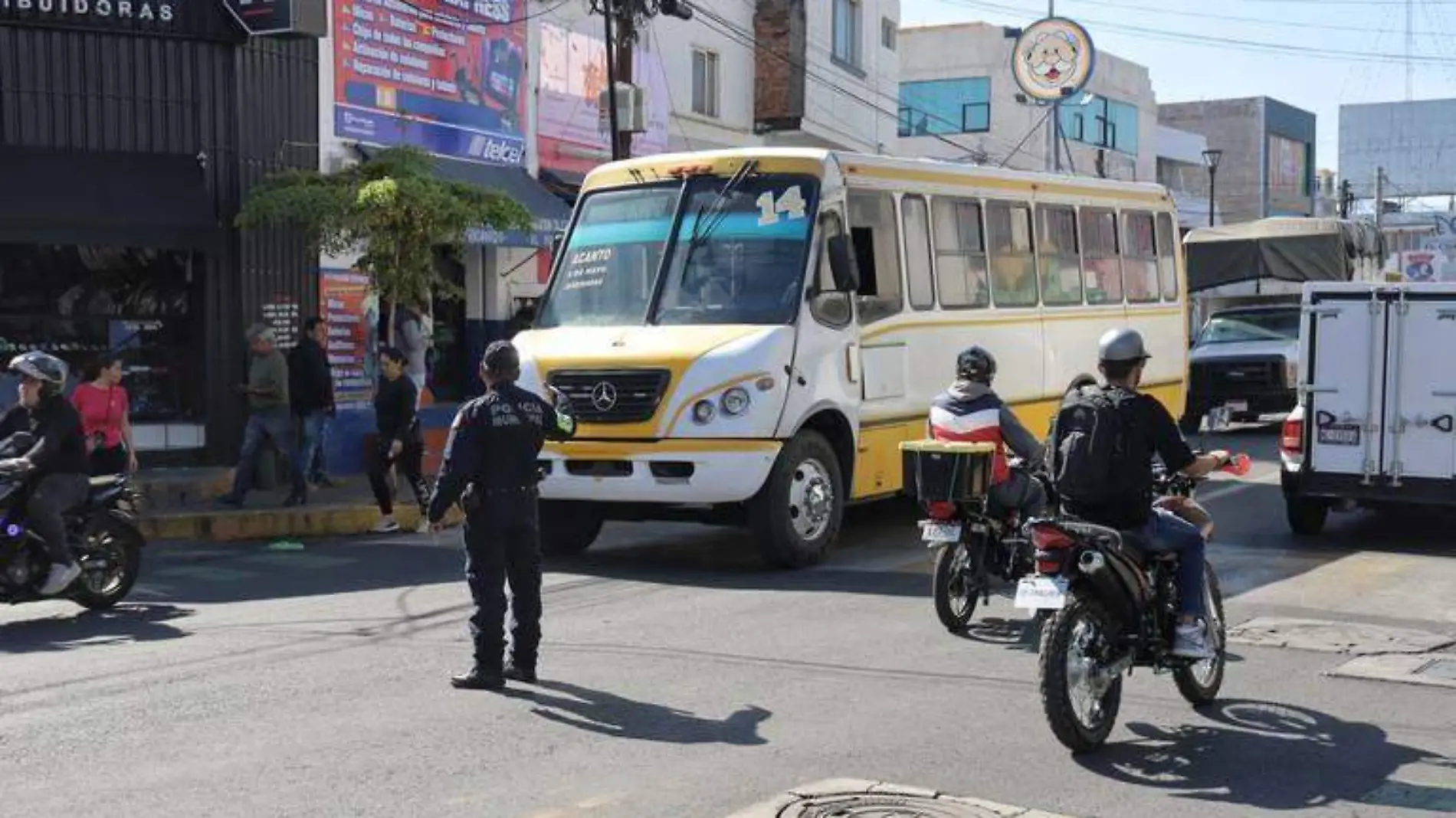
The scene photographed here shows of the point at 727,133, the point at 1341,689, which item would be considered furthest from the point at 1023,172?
the point at 727,133

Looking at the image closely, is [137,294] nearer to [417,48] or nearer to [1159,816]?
[417,48]

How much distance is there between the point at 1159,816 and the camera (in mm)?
5930

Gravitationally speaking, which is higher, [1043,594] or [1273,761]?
[1043,594]

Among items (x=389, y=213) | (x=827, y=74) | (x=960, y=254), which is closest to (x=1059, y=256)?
(x=960, y=254)

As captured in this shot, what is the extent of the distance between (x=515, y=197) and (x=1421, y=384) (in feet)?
38.2

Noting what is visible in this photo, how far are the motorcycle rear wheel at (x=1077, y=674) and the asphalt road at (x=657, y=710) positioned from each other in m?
0.14

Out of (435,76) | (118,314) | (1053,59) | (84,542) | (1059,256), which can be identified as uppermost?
(1053,59)

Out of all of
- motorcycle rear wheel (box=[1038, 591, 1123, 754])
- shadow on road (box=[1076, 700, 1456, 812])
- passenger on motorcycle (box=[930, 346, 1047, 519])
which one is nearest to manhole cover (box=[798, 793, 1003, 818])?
motorcycle rear wheel (box=[1038, 591, 1123, 754])

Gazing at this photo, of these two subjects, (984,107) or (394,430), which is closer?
(394,430)

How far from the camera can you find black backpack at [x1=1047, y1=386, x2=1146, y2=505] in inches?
274

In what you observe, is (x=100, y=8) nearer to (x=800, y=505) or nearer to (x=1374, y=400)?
(x=800, y=505)

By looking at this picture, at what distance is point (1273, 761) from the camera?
671 cm

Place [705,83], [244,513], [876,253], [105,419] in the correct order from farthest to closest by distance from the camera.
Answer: [705,83] → [244,513] → [105,419] → [876,253]

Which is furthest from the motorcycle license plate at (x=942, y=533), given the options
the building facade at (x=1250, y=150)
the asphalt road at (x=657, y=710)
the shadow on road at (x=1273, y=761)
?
the building facade at (x=1250, y=150)
